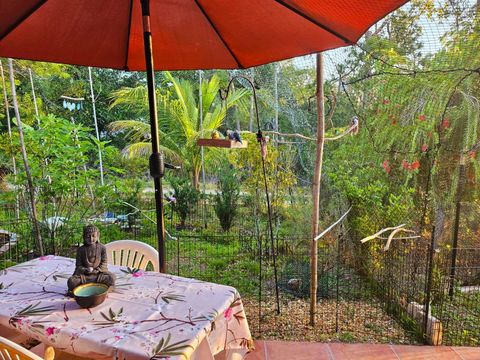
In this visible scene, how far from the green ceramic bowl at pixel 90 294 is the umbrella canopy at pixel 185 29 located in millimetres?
1059

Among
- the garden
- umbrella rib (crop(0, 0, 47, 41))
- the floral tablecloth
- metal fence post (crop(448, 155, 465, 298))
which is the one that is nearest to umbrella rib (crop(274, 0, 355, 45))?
umbrella rib (crop(0, 0, 47, 41))

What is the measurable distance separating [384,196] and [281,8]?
291 cm

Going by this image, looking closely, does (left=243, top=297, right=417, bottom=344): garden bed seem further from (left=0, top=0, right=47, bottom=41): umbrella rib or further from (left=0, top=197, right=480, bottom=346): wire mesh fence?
(left=0, top=0, right=47, bottom=41): umbrella rib

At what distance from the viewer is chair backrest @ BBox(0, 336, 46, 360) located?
85 cm

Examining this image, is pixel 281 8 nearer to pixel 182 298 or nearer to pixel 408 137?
pixel 182 298

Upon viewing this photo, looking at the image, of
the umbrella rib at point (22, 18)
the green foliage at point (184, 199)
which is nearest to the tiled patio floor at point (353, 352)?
the umbrella rib at point (22, 18)

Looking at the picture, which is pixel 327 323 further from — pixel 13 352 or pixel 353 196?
pixel 13 352

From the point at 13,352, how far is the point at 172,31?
1338 mm

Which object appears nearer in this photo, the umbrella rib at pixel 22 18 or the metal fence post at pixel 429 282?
the umbrella rib at pixel 22 18

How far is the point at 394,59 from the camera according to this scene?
3172mm

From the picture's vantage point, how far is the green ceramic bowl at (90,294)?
1.12 m

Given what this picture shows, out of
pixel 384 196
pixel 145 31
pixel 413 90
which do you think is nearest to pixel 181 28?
pixel 145 31

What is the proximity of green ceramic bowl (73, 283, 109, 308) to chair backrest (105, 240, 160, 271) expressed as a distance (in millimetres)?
580

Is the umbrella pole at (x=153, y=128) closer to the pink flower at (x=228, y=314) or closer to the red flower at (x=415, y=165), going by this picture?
the pink flower at (x=228, y=314)
